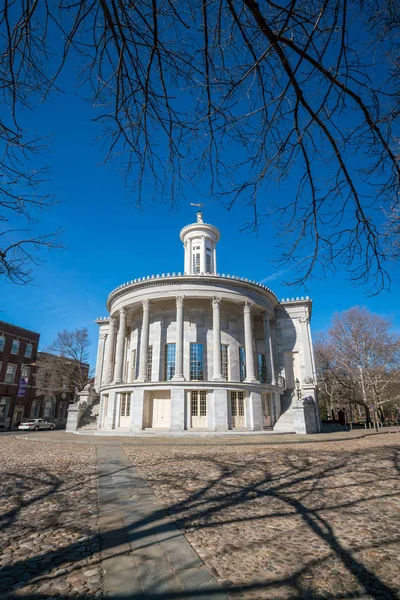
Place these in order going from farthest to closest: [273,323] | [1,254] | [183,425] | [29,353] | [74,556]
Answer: [29,353] < [273,323] < [183,425] < [1,254] < [74,556]

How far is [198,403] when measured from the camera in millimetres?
26078

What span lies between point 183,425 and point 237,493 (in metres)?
18.9

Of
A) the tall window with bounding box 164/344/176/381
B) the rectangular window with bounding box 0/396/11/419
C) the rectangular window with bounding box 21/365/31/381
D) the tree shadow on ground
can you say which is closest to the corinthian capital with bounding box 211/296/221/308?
the tall window with bounding box 164/344/176/381

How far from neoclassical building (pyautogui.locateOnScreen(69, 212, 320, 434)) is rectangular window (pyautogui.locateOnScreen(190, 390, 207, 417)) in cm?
8

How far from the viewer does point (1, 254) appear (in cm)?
516

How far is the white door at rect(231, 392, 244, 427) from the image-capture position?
26578 millimetres

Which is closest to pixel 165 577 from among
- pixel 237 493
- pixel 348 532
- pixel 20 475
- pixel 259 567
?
pixel 259 567

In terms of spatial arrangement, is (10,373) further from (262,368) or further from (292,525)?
(292,525)

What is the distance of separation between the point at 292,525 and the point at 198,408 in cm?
2183

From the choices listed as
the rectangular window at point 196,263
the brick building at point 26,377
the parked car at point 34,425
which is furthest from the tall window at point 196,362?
the brick building at point 26,377

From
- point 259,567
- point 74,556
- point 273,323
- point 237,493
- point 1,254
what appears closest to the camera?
point 259,567

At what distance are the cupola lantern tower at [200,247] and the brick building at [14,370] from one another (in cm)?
2573

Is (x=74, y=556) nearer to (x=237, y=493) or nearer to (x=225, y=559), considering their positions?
(x=225, y=559)

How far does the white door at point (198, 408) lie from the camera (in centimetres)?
2580
